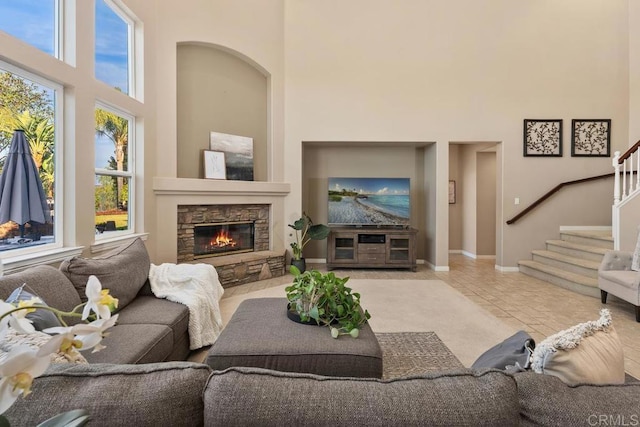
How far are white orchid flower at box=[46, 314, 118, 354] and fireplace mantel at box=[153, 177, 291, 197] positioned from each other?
4107 mm

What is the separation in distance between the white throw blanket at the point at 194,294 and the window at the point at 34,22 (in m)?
1.99

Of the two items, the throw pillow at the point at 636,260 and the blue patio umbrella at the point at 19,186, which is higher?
the blue patio umbrella at the point at 19,186

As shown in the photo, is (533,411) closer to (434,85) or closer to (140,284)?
(140,284)

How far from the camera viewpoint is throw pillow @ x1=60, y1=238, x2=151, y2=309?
7.17 ft

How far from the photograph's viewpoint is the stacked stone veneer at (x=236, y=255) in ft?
15.0

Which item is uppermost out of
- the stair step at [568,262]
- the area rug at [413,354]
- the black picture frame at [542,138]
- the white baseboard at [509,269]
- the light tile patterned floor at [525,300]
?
the black picture frame at [542,138]

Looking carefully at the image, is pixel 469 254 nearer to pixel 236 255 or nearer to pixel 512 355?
pixel 236 255

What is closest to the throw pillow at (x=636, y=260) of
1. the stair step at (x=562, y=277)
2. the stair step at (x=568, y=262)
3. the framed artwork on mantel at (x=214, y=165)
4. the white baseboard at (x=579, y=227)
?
the stair step at (x=562, y=277)

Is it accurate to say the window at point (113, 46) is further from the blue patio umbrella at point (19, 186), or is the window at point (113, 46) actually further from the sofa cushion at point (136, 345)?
the sofa cushion at point (136, 345)

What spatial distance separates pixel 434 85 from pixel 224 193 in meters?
3.89

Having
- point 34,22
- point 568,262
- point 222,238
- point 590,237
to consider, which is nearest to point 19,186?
point 34,22

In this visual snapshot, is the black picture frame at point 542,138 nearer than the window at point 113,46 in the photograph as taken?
No

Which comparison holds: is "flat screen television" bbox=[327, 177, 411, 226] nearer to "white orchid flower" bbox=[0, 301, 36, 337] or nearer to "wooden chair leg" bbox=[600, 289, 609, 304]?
"wooden chair leg" bbox=[600, 289, 609, 304]

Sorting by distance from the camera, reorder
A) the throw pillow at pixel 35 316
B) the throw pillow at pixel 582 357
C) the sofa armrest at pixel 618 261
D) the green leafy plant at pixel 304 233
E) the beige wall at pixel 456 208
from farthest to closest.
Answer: the beige wall at pixel 456 208 → the green leafy plant at pixel 304 233 → the sofa armrest at pixel 618 261 → the throw pillow at pixel 35 316 → the throw pillow at pixel 582 357
